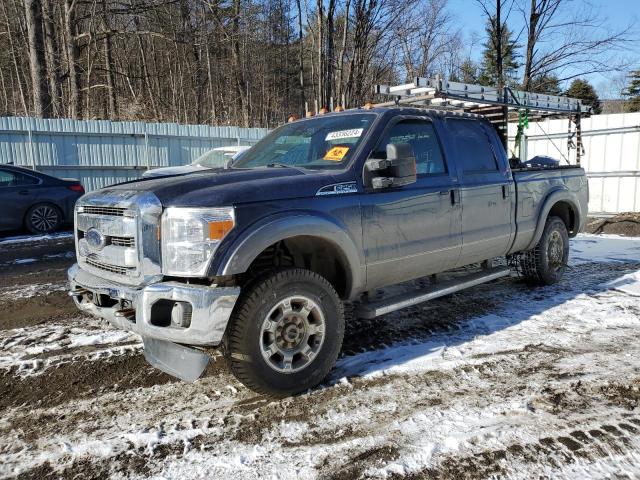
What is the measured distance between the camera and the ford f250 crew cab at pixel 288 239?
2.96 metres

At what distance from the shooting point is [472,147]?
4.91 metres

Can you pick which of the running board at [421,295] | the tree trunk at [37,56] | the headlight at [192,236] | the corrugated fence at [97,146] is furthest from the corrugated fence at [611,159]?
the tree trunk at [37,56]

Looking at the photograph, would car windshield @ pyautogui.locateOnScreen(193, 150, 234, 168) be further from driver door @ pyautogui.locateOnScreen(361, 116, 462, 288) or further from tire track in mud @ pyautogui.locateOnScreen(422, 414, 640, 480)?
tire track in mud @ pyautogui.locateOnScreen(422, 414, 640, 480)

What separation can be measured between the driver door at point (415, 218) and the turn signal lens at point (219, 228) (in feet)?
3.66

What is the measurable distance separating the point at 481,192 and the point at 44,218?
31.1 ft

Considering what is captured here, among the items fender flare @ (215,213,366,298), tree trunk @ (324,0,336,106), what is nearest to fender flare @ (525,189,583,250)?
fender flare @ (215,213,366,298)

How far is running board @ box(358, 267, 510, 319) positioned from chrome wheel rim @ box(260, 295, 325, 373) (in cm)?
57

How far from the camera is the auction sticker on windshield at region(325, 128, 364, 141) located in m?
3.97

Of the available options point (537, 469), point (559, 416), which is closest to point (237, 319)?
point (537, 469)

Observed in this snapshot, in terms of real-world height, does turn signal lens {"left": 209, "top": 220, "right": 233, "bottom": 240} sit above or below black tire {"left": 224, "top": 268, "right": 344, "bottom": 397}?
above

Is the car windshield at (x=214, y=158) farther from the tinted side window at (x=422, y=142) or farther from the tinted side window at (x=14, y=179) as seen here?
the tinted side window at (x=422, y=142)

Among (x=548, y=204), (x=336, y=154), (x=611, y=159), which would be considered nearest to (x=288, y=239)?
(x=336, y=154)

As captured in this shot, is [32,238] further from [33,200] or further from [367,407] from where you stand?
[367,407]

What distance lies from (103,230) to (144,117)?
26.6 metres
